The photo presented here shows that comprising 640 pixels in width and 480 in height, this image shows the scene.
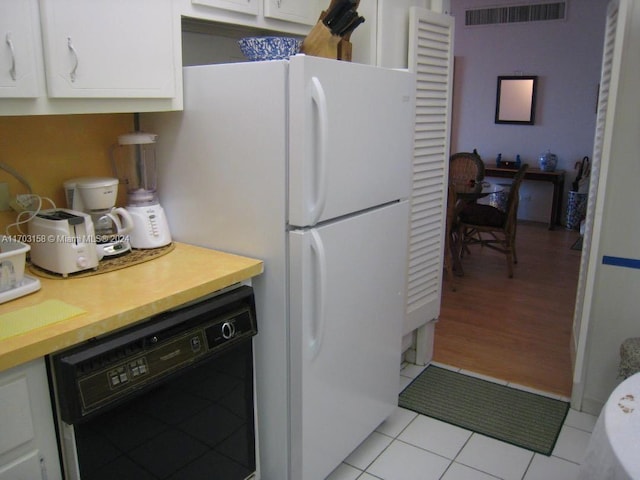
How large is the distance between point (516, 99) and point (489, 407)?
4.93 meters

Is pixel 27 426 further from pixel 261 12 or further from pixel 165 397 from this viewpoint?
pixel 261 12

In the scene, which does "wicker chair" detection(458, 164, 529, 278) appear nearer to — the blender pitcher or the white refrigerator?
the white refrigerator

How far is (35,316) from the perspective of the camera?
4.60 ft

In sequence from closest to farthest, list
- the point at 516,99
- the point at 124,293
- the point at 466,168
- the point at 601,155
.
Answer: the point at 124,293 < the point at 601,155 < the point at 466,168 < the point at 516,99

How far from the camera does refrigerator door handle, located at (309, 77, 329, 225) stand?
167 cm

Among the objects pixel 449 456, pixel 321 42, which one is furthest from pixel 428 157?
pixel 449 456

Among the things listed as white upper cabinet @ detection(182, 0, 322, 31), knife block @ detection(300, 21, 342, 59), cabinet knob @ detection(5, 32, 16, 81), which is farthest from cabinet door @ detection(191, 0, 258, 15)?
cabinet knob @ detection(5, 32, 16, 81)

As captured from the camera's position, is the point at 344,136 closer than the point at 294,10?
Yes

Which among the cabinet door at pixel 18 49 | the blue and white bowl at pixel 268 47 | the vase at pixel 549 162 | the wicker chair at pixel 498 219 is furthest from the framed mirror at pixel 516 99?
the cabinet door at pixel 18 49

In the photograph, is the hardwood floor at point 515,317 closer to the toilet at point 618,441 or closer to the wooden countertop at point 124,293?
the toilet at point 618,441

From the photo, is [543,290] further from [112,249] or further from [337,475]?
[112,249]

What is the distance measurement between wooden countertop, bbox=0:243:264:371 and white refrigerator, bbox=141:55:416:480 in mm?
116

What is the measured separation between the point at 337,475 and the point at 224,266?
104 cm

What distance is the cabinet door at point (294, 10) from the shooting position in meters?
2.16
